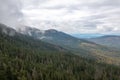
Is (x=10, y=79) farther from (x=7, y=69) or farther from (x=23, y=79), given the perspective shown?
(x=7, y=69)

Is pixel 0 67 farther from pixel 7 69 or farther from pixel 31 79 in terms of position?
pixel 31 79

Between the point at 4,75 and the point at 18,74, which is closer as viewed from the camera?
the point at 4,75

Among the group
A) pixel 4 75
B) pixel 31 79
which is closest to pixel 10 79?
pixel 4 75

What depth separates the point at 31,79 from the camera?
623 ft

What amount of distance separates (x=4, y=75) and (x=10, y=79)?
4.94 metres

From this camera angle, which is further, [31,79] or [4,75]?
[31,79]

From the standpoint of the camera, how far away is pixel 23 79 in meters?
176

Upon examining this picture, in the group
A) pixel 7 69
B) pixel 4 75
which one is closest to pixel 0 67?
pixel 7 69

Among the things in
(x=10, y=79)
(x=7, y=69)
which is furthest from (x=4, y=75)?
(x=7, y=69)

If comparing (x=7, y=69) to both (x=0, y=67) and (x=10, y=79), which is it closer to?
(x=0, y=67)

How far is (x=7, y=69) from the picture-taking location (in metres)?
198

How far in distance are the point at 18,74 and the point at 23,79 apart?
669 inches

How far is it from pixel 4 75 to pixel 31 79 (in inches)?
855

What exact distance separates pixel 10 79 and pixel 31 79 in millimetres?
18086
